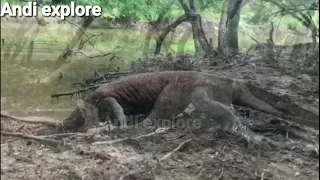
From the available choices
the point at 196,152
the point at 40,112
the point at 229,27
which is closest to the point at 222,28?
the point at 229,27

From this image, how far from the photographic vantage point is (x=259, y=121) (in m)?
1.83

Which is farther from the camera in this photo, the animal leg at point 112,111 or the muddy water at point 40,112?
the animal leg at point 112,111

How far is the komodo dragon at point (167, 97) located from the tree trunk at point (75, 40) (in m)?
0.18

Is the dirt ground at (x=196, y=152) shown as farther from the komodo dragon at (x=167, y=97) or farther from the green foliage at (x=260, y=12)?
the green foliage at (x=260, y=12)

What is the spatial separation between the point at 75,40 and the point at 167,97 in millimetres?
446

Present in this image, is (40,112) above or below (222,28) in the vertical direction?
below

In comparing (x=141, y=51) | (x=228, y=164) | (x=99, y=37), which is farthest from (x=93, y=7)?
(x=228, y=164)

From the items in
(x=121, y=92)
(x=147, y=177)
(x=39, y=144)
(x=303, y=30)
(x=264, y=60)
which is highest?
(x=303, y=30)

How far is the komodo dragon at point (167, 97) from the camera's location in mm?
1837

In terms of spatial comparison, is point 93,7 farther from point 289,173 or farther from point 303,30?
point 289,173

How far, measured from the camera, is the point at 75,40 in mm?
1811

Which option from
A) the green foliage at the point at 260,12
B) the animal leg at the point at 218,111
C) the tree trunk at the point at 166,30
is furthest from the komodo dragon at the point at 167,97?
the green foliage at the point at 260,12

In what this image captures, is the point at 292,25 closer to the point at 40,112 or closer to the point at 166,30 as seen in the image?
the point at 166,30

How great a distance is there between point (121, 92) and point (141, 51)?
19cm
